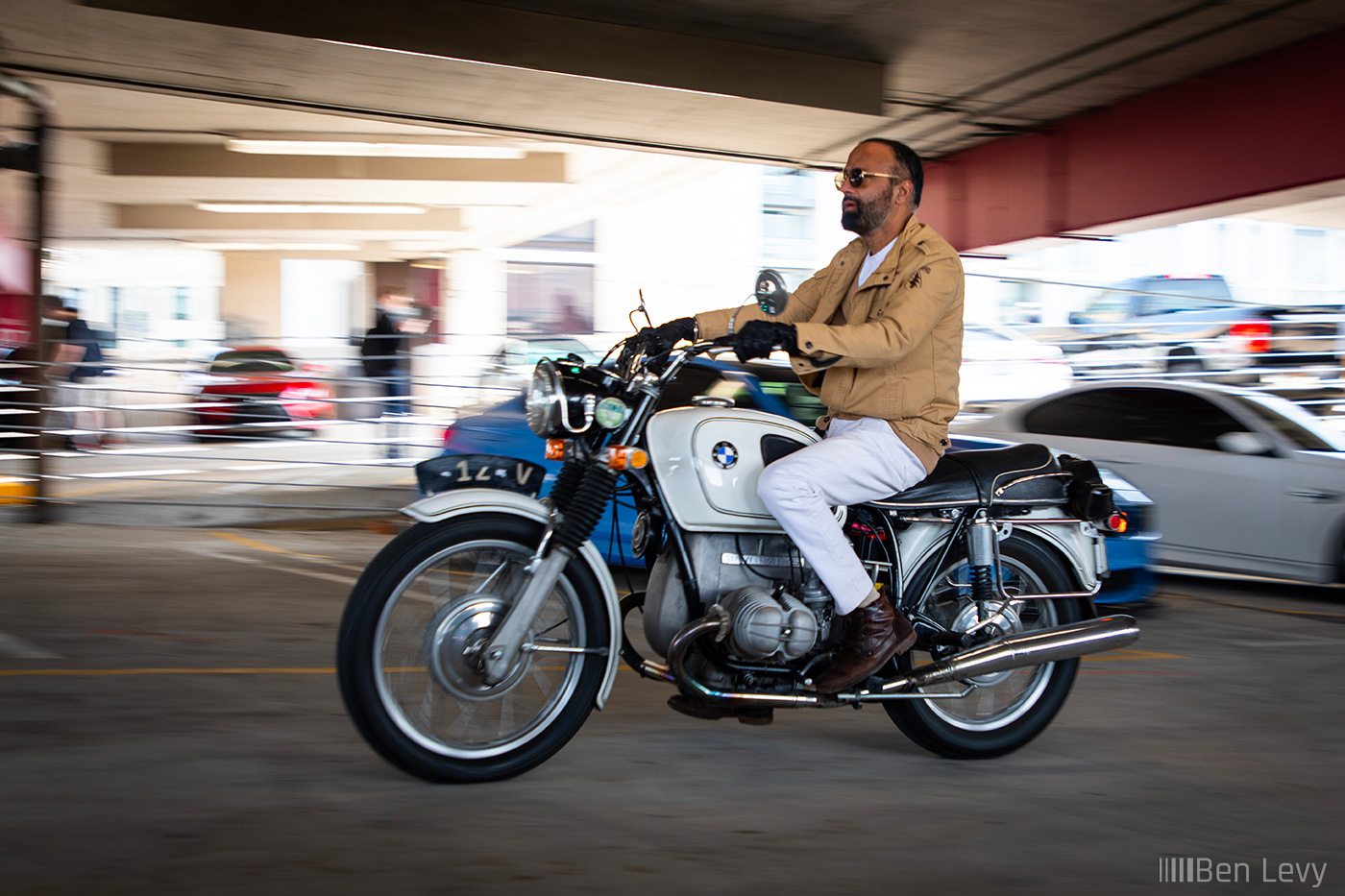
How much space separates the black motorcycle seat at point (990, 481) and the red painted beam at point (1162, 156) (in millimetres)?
8015

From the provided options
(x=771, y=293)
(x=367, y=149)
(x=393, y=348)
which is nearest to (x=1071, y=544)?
(x=771, y=293)

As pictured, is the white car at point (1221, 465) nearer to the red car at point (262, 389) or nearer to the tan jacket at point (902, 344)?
the tan jacket at point (902, 344)

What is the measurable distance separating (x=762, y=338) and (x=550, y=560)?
2.99 feet

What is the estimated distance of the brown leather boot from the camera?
381 centimetres

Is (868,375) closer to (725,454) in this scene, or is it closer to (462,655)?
(725,454)

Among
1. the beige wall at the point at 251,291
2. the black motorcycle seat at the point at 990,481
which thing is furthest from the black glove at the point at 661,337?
the beige wall at the point at 251,291

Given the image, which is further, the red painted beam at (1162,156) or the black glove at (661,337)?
the red painted beam at (1162,156)

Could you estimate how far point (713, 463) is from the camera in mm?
3734

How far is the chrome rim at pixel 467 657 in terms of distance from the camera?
352cm

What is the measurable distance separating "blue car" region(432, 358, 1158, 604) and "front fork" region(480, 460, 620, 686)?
2.93 m

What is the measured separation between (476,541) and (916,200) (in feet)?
6.09

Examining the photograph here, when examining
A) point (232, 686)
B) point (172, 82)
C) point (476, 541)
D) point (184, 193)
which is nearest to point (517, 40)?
point (172, 82)

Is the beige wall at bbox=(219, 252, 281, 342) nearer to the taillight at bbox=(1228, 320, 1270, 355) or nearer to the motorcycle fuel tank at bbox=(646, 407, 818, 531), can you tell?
the taillight at bbox=(1228, 320, 1270, 355)

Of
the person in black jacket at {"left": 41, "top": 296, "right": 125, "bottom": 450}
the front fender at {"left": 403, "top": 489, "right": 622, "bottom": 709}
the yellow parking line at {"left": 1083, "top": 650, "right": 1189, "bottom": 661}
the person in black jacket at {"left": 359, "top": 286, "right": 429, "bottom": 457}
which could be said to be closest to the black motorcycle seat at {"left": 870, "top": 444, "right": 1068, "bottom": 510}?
the front fender at {"left": 403, "top": 489, "right": 622, "bottom": 709}
